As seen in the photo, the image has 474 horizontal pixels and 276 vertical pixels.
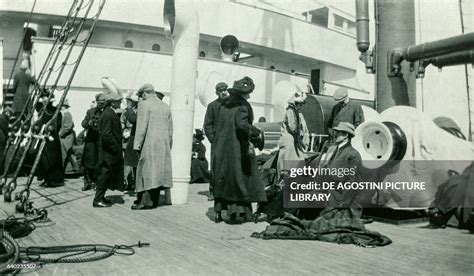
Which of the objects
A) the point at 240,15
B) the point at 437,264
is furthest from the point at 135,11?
the point at 437,264

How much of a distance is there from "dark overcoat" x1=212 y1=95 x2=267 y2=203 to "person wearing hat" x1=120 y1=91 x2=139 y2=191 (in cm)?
199

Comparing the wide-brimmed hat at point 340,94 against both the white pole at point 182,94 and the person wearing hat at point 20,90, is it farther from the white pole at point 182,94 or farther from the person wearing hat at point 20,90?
the person wearing hat at point 20,90

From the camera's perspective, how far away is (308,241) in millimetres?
3994

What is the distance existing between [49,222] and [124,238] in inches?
46.5

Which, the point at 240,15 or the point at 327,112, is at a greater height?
the point at 240,15

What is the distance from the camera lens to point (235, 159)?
4.82 m

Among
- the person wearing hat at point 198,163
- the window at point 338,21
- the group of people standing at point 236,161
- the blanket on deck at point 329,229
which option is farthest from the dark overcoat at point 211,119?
the window at point 338,21

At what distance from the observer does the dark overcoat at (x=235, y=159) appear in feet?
15.6

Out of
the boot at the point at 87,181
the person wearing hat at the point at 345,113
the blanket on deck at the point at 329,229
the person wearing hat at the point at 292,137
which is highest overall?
the person wearing hat at the point at 345,113

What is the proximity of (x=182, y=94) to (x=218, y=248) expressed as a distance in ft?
9.74

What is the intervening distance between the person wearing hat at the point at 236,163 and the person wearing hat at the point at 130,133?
2.01m

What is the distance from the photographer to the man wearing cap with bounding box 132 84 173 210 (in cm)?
558

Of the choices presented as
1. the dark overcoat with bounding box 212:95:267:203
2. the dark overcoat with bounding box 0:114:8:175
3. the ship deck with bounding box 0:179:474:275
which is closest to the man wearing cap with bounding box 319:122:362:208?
the ship deck with bounding box 0:179:474:275

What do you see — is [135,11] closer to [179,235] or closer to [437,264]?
[179,235]
